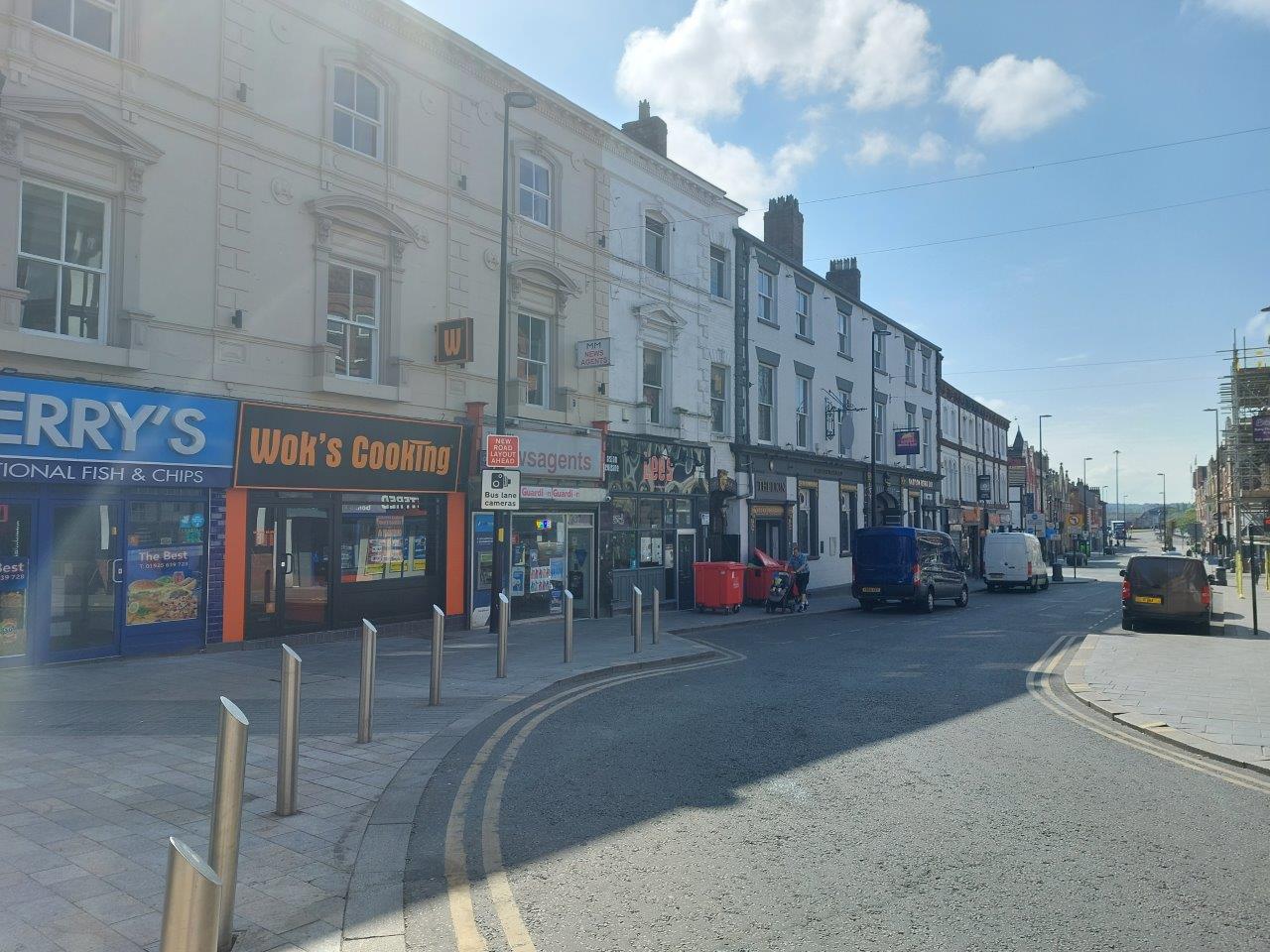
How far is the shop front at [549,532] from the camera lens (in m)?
17.5

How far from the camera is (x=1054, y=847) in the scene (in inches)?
208

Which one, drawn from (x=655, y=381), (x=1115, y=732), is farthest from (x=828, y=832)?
(x=655, y=381)

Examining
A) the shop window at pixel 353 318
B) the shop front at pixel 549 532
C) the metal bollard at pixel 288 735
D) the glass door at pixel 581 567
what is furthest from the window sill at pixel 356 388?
the metal bollard at pixel 288 735

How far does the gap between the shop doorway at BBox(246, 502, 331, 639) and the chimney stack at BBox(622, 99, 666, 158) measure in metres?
14.8

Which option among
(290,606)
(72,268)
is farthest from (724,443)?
(72,268)

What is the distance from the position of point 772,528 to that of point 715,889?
78.5 feet

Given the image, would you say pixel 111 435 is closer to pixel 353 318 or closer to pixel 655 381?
pixel 353 318

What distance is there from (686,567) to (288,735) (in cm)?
1803

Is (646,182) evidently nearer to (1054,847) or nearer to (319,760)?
(319,760)

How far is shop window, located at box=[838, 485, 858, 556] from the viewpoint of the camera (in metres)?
32.8

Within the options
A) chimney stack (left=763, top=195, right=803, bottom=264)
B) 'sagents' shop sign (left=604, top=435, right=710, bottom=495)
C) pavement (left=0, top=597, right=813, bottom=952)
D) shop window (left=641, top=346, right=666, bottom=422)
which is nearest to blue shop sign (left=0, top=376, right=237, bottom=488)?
pavement (left=0, top=597, right=813, bottom=952)

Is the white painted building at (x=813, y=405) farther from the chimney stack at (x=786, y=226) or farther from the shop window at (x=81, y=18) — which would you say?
the shop window at (x=81, y=18)

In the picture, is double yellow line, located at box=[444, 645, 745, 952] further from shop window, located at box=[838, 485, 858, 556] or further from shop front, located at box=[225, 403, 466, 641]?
shop window, located at box=[838, 485, 858, 556]

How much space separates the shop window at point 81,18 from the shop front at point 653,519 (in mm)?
12011
